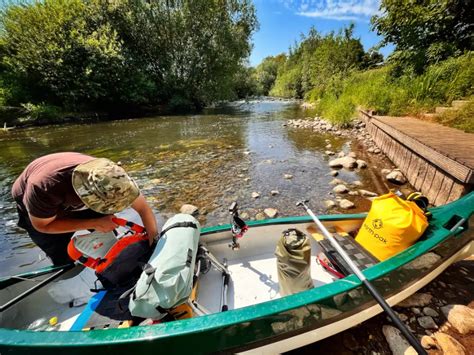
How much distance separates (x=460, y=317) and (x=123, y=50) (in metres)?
25.6

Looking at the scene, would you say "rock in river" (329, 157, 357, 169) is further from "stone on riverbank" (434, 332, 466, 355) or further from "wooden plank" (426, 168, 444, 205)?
"stone on riverbank" (434, 332, 466, 355)

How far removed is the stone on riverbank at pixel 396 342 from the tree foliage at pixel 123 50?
2157cm

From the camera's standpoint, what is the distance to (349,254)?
85.7 inches

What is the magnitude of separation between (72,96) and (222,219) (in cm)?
1966

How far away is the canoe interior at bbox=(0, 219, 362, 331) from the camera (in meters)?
2.01

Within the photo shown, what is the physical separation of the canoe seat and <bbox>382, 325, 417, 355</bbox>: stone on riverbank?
545 mm

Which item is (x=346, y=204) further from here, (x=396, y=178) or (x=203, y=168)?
(x=203, y=168)

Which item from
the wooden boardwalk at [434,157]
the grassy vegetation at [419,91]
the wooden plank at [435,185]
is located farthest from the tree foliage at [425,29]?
the wooden plank at [435,185]

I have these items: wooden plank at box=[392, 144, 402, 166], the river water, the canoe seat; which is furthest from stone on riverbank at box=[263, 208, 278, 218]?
wooden plank at box=[392, 144, 402, 166]

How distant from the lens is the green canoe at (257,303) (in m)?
1.29

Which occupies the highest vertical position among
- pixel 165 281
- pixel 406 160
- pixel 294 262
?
pixel 165 281

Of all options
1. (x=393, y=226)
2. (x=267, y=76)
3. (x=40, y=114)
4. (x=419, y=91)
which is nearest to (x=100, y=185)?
(x=393, y=226)

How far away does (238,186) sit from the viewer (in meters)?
5.52

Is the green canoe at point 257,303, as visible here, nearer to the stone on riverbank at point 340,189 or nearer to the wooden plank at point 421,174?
the stone on riverbank at point 340,189
